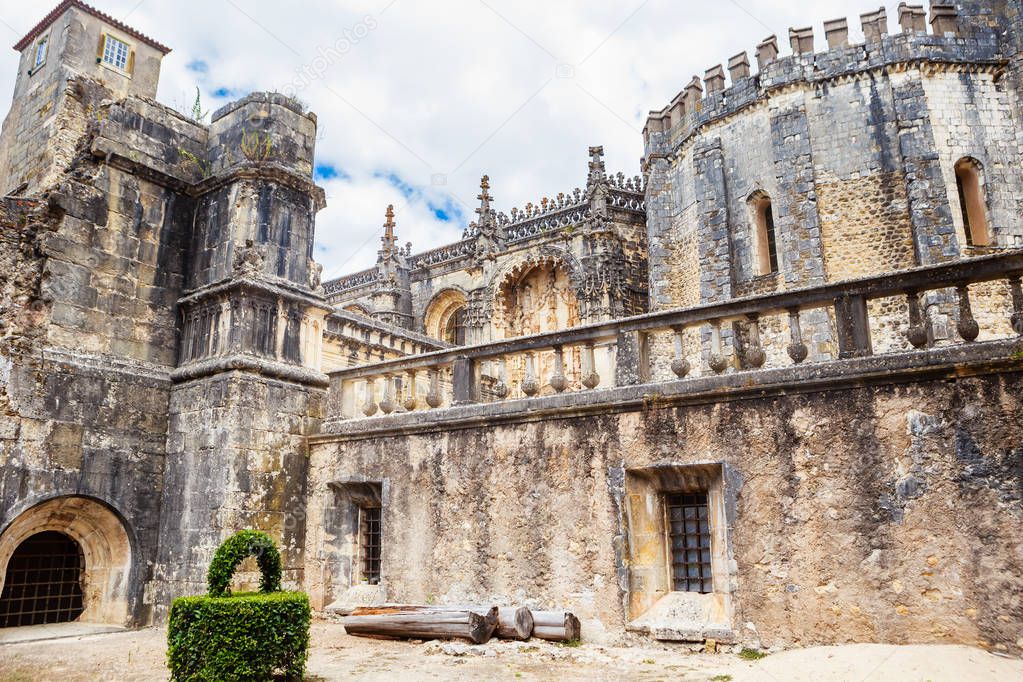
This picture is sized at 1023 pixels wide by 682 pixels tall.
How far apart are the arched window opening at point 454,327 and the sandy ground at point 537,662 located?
2157cm

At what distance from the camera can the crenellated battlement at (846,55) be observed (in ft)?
56.7

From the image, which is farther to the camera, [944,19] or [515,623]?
[944,19]

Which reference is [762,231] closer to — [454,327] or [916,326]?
[916,326]

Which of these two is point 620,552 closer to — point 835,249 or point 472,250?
point 835,249

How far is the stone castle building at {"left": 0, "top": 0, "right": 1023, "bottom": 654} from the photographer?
5648mm

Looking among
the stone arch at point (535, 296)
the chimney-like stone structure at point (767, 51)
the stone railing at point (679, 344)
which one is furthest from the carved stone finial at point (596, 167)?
the stone railing at point (679, 344)

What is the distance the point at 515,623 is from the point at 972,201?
52.8 feet

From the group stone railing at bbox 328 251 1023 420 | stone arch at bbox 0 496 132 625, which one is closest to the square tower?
stone arch at bbox 0 496 132 625

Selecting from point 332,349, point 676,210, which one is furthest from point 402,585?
point 676,210

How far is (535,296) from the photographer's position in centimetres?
2589

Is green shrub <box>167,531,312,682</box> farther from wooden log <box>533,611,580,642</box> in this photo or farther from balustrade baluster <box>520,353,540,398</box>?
balustrade baluster <box>520,353,540,398</box>

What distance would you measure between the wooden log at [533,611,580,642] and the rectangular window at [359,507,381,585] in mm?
3022

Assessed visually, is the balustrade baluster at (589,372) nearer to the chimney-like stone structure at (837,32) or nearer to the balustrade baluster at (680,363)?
the balustrade baluster at (680,363)

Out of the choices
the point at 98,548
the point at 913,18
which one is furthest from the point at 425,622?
the point at 913,18
